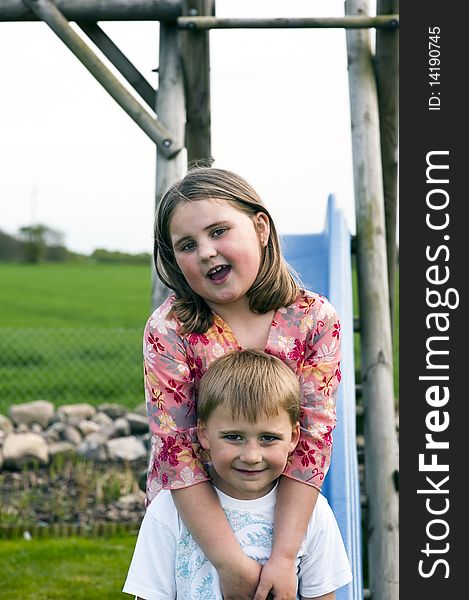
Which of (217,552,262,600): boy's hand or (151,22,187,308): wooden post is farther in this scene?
(151,22,187,308): wooden post

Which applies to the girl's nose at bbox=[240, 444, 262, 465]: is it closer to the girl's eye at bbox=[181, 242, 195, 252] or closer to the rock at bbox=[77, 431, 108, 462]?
the girl's eye at bbox=[181, 242, 195, 252]

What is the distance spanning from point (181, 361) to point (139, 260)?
2715cm

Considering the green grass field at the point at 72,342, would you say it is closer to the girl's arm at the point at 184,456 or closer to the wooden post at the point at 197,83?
the wooden post at the point at 197,83

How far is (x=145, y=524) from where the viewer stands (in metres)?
A: 2.54

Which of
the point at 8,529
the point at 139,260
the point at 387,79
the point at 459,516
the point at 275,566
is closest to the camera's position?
the point at 275,566

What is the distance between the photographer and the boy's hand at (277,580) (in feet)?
Answer: 7.85

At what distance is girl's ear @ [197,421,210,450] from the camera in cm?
246

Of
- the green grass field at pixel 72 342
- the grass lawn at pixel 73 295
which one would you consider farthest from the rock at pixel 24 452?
the grass lawn at pixel 73 295

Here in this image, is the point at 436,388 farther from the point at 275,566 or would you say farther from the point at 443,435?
the point at 275,566

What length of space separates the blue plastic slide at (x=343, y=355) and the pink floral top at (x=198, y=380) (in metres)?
0.68

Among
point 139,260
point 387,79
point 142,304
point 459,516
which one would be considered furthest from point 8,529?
point 139,260

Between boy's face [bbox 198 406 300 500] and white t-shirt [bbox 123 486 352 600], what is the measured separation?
86 millimetres

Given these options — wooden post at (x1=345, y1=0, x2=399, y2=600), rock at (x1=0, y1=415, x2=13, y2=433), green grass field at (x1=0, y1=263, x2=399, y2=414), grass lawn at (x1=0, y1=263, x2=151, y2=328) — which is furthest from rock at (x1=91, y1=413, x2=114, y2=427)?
grass lawn at (x1=0, y1=263, x2=151, y2=328)

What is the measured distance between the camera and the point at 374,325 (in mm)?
4293
